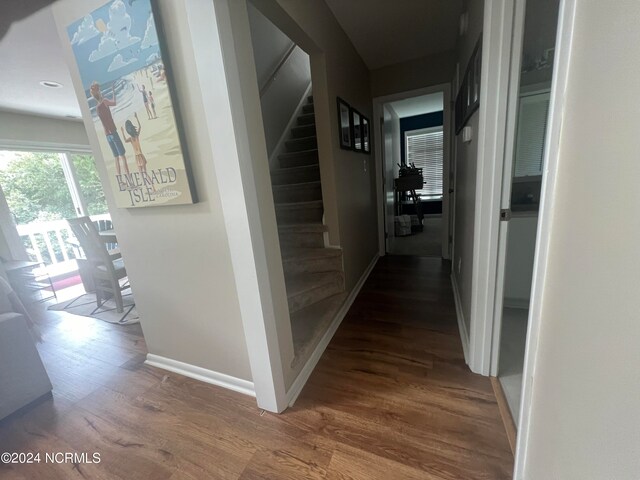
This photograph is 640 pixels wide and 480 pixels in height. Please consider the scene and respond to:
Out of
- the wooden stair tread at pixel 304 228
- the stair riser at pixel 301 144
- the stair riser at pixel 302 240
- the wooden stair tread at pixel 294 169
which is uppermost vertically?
the stair riser at pixel 301 144

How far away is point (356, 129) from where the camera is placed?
262 cm

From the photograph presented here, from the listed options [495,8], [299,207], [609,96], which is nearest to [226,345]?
[299,207]

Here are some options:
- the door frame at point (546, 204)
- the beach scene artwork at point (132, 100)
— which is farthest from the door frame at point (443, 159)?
the beach scene artwork at point (132, 100)

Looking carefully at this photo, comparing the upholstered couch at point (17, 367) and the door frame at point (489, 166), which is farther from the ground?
the door frame at point (489, 166)

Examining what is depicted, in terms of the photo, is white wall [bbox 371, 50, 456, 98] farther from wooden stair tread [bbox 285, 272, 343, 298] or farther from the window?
the window

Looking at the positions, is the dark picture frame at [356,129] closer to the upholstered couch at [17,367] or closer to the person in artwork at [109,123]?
the person in artwork at [109,123]

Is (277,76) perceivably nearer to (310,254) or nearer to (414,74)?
(414,74)

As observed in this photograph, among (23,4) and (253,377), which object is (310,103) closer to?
(23,4)

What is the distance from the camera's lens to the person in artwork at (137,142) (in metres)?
1.24

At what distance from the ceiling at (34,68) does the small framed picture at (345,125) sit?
183 centimetres

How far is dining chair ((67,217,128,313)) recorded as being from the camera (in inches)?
98.1

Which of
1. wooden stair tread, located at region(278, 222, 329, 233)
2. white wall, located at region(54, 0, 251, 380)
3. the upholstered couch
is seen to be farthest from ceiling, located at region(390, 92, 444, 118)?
the upholstered couch

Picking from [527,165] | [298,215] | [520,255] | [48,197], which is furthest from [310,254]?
[48,197]

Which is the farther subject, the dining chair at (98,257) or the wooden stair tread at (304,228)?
the dining chair at (98,257)
